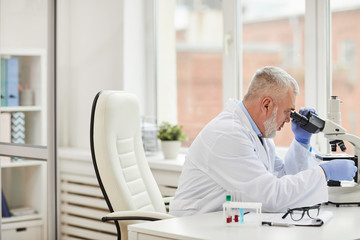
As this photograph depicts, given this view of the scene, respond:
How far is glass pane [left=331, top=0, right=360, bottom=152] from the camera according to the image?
3.06 m

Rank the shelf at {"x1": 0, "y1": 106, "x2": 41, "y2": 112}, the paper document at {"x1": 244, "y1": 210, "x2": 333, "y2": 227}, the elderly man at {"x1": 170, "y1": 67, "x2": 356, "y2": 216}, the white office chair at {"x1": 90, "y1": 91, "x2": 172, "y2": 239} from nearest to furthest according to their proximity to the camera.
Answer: the paper document at {"x1": 244, "y1": 210, "x2": 333, "y2": 227} → the elderly man at {"x1": 170, "y1": 67, "x2": 356, "y2": 216} → the white office chair at {"x1": 90, "y1": 91, "x2": 172, "y2": 239} → the shelf at {"x1": 0, "y1": 106, "x2": 41, "y2": 112}

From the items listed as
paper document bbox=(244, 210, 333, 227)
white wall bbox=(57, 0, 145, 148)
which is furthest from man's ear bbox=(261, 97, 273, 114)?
white wall bbox=(57, 0, 145, 148)

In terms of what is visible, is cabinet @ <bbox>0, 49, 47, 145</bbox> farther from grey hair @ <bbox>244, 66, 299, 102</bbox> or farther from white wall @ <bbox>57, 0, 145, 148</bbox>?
grey hair @ <bbox>244, 66, 299, 102</bbox>

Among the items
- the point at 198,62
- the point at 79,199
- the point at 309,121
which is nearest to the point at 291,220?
the point at 309,121

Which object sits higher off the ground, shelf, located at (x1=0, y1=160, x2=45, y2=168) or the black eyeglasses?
shelf, located at (x1=0, y1=160, x2=45, y2=168)

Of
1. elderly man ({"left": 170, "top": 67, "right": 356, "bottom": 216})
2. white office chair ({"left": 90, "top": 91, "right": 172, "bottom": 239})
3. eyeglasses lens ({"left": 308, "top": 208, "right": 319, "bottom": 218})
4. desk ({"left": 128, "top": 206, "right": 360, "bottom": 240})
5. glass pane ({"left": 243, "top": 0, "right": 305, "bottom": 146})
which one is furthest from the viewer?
glass pane ({"left": 243, "top": 0, "right": 305, "bottom": 146})

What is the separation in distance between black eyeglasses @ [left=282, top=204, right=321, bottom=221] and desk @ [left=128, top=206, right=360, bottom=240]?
0.27ft

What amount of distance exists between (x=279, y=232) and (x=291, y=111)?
638 millimetres

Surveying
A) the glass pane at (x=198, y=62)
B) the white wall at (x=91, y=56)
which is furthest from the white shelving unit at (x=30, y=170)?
the glass pane at (x=198, y=62)

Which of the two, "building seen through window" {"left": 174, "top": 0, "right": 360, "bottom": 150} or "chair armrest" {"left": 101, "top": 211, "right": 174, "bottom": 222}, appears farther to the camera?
"building seen through window" {"left": 174, "top": 0, "right": 360, "bottom": 150}

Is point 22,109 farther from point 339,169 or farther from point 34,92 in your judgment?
point 339,169

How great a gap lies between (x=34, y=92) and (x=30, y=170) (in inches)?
20.7

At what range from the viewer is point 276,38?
11.3 ft

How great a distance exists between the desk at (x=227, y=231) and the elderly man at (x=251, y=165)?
0.65 feet
